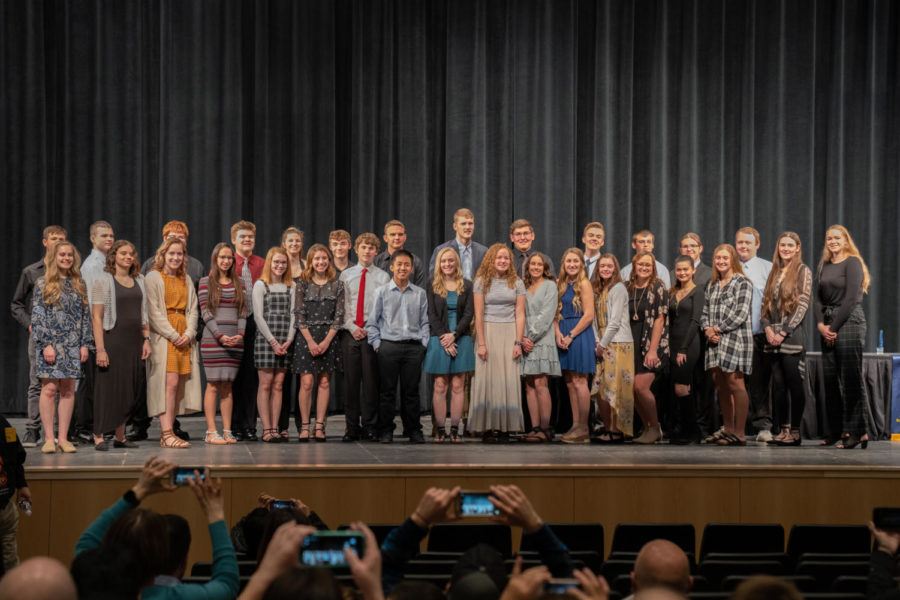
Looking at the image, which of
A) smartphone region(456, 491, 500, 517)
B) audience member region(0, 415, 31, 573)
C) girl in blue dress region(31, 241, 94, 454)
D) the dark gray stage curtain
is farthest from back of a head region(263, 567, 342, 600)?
the dark gray stage curtain

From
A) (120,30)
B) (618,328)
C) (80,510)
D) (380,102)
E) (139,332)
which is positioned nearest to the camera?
(80,510)

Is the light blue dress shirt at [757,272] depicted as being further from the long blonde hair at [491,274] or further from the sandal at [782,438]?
the long blonde hair at [491,274]

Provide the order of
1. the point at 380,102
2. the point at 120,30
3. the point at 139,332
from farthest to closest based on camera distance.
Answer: the point at 380,102 → the point at 120,30 → the point at 139,332

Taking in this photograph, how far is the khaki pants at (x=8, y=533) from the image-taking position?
4.01 meters

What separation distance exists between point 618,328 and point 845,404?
1586mm

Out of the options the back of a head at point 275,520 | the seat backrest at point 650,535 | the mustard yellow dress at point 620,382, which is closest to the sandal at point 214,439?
the mustard yellow dress at point 620,382

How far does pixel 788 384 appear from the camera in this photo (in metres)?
6.77

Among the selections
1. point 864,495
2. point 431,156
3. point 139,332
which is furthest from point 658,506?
point 431,156

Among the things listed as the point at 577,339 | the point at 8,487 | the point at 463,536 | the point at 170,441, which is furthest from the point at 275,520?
the point at 577,339

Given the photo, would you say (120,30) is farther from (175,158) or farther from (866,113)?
(866,113)

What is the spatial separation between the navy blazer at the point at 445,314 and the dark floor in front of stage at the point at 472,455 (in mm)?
774

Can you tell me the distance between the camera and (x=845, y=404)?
21.8 feet

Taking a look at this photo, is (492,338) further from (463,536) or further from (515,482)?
(463,536)

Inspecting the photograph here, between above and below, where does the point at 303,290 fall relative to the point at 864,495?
above
